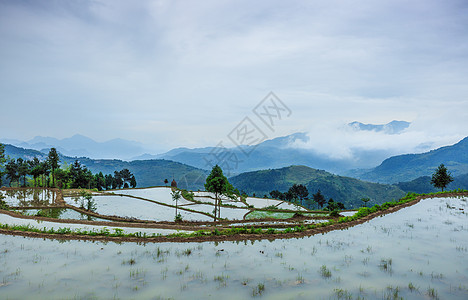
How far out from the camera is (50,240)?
1648cm

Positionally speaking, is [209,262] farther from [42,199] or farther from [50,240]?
[42,199]

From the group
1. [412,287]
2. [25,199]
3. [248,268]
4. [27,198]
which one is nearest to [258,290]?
[248,268]

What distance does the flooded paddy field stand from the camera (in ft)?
30.3

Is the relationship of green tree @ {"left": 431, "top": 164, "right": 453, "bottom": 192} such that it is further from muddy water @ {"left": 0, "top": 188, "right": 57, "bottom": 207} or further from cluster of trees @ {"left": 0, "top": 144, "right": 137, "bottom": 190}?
cluster of trees @ {"left": 0, "top": 144, "right": 137, "bottom": 190}

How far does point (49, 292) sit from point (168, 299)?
4.66 metres

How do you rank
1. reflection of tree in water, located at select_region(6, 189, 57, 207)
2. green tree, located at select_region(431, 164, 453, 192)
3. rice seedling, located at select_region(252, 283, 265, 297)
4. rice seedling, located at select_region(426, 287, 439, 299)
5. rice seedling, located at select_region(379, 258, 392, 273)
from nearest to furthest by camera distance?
rice seedling, located at select_region(426, 287, 439, 299)
rice seedling, located at select_region(252, 283, 265, 297)
rice seedling, located at select_region(379, 258, 392, 273)
reflection of tree in water, located at select_region(6, 189, 57, 207)
green tree, located at select_region(431, 164, 453, 192)

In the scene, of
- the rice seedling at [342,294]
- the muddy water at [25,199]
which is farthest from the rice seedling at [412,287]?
the muddy water at [25,199]

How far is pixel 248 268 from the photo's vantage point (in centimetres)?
1156

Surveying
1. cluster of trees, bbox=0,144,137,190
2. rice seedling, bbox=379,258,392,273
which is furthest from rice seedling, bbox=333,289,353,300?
cluster of trees, bbox=0,144,137,190

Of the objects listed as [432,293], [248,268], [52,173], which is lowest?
[432,293]

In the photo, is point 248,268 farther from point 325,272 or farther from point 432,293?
point 432,293

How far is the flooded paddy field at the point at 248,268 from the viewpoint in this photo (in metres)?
9.23

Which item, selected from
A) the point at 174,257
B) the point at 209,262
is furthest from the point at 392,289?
the point at 174,257

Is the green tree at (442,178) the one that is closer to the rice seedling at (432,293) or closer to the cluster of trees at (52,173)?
the rice seedling at (432,293)
